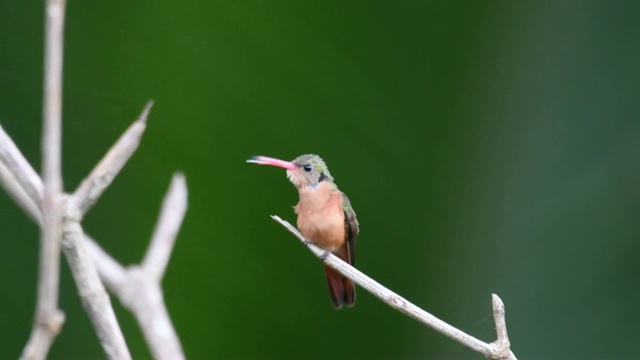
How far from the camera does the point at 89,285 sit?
3.30ft

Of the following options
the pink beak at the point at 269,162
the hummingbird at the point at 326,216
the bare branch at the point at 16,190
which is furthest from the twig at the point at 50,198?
the hummingbird at the point at 326,216

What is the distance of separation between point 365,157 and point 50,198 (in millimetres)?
1456

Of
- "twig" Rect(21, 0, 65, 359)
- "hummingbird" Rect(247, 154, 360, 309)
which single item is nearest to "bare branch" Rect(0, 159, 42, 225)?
"twig" Rect(21, 0, 65, 359)

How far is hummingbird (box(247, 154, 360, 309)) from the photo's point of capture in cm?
244

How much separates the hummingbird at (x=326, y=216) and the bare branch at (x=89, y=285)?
1406 millimetres

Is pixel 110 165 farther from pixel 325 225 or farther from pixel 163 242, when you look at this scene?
pixel 325 225

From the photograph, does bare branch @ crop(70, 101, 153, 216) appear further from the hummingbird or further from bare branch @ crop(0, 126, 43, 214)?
the hummingbird

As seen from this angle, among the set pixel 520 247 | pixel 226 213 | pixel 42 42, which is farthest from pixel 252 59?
pixel 520 247

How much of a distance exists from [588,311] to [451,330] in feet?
3.69

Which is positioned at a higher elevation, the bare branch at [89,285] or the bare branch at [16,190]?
the bare branch at [16,190]

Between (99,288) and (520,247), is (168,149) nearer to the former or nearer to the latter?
(520,247)

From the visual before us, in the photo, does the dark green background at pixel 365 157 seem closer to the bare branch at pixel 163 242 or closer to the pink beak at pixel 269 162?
the pink beak at pixel 269 162

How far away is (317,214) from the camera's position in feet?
8.36

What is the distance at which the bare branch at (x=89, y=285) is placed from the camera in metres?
1.00
